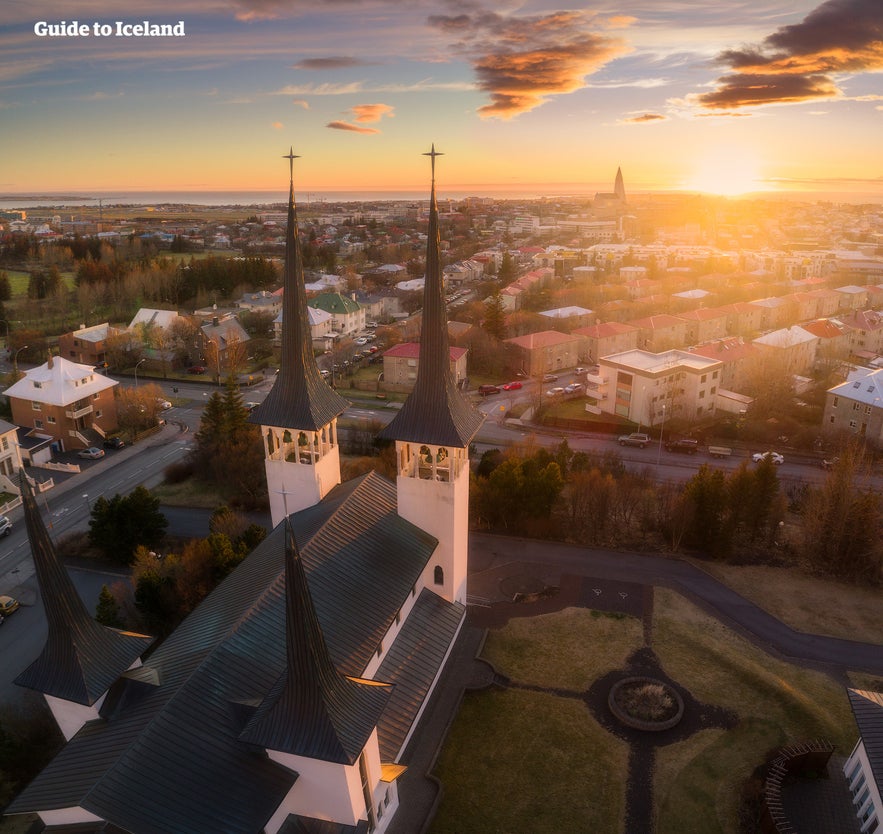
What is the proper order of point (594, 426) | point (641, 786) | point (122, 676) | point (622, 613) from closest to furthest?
1. point (122, 676)
2. point (641, 786)
3. point (622, 613)
4. point (594, 426)

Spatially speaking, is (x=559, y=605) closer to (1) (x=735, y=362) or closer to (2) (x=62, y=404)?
Result: (2) (x=62, y=404)

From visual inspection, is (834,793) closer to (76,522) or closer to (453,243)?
(76,522)

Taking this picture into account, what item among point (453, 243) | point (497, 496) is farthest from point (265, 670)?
point (453, 243)

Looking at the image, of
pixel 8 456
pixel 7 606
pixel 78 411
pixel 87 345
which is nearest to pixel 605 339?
pixel 78 411

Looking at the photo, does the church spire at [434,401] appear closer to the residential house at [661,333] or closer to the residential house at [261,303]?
the residential house at [661,333]

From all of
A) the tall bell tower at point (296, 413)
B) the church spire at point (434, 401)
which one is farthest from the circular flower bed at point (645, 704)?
the tall bell tower at point (296, 413)

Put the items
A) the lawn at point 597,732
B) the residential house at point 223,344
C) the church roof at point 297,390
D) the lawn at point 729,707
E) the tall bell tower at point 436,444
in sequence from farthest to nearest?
the residential house at point 223,344
the church roof at point 297,390
the tall bell tower at point 436,444
the lawn at point 729,707
the lawn at point 597,732
